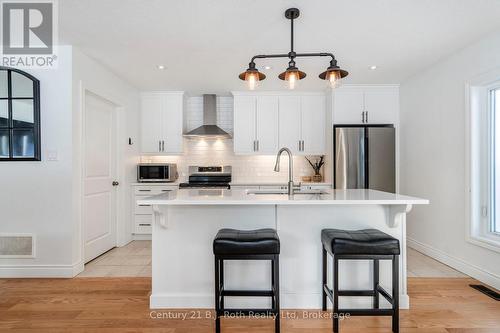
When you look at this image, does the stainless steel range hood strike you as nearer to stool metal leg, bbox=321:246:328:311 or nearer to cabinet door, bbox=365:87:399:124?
cabinet door, bbox=365:87:399:124

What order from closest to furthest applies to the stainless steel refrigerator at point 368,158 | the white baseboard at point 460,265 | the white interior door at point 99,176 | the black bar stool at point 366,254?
the black bar stool at point 366,254 < the white baseboard at point 460,265 < the white interior door at point 99,176 < the stainless steel refrigerator at point 368,158

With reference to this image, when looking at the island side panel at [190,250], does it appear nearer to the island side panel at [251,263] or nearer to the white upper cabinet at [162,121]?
the island side panel at [251,263]

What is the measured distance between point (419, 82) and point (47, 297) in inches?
193

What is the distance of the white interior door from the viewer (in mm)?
3430

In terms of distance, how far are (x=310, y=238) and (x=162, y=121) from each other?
3425 millimetres

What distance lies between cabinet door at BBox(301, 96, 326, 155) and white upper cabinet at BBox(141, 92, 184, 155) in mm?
2064

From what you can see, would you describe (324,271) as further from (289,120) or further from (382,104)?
(382,104)

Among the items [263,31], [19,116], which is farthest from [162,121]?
[263,31]

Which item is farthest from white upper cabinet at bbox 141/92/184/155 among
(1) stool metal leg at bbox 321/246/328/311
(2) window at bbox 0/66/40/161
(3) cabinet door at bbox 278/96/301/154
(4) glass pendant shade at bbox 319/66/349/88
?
(1) stool metal leg at bbox 321/246/328/311

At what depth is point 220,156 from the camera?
5.08 m

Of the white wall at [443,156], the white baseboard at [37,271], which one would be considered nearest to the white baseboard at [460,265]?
the white wall at [443,156]

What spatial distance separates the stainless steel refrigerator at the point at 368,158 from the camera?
161 inches

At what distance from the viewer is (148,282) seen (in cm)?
282

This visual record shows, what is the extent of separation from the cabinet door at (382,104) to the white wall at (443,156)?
7.0 inches
